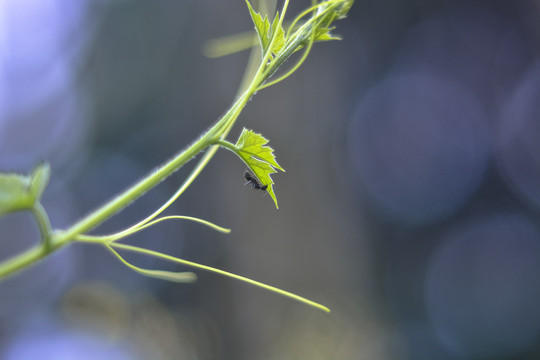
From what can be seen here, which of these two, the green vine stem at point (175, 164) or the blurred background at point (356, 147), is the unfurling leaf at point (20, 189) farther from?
the blurred background at point (356, 147)

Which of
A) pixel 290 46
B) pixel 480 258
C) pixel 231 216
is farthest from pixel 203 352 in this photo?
pixel 480 258

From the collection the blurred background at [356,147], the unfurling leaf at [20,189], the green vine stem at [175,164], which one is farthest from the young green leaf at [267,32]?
the blurred background at [356,147]

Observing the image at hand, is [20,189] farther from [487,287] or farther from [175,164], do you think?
[487,287]

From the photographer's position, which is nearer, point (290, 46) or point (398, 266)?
point (290, 46)

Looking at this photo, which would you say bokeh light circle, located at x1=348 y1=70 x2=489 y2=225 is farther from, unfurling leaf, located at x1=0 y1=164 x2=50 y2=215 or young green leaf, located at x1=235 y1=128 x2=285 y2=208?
unfurling leaf, located at x1=0 y1=164 x2=50 y2=215

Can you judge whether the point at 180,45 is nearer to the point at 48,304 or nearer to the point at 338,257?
the point at 48,304
